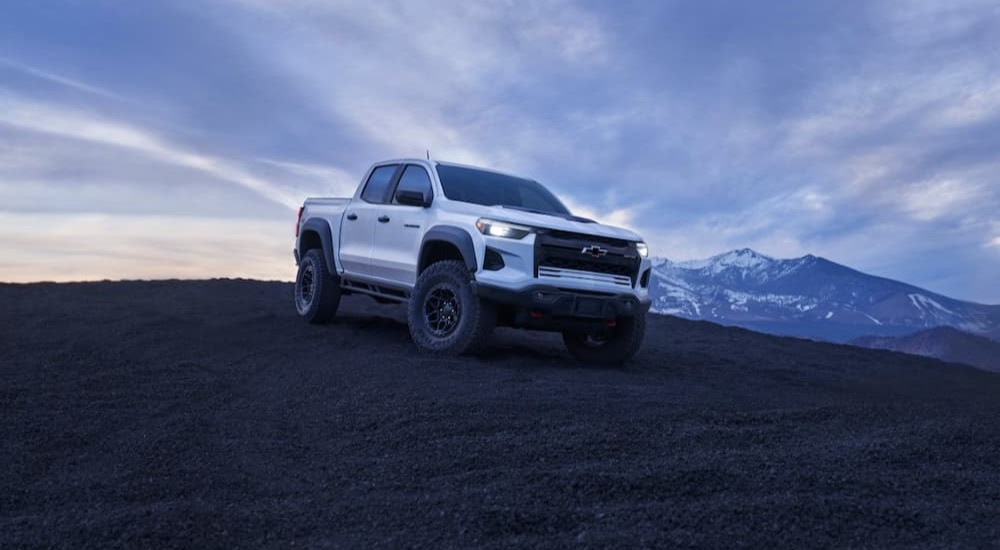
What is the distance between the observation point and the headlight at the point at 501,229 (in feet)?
26.5

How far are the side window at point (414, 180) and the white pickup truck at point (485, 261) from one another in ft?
0.06

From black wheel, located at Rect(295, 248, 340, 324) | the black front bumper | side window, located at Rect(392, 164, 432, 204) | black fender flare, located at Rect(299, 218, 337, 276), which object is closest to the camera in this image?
the black front bumper

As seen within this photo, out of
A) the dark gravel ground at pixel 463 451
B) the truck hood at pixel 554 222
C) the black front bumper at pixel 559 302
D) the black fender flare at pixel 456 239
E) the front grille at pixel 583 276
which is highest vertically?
the truck hood at pixel 554 222

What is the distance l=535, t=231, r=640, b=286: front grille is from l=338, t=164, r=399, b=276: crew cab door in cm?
272

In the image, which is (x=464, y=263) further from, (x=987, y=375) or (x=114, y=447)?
(x=987, y=375)

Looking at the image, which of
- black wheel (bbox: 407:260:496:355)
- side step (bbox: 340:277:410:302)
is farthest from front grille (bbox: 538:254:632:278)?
side step (bbox: 340:277:410:302)

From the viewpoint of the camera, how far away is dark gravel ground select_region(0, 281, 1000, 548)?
158 inches

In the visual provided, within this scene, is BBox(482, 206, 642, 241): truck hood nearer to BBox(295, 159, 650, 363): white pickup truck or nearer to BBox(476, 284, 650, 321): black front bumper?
BBox(295, 159, 650, 363): white pickup truck

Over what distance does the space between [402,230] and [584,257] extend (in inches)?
89.8

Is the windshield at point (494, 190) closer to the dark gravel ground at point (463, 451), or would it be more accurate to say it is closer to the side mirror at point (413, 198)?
the side mirror at point (413, 198)

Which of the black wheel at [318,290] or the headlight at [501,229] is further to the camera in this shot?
the black wheel at [318,290]

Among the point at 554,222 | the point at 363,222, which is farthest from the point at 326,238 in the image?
the point at 554,222

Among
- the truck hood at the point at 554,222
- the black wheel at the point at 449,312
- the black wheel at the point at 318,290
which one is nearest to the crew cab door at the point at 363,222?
the black wheel at the point at 318,290

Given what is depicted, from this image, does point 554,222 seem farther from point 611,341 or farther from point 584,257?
point 611,341
